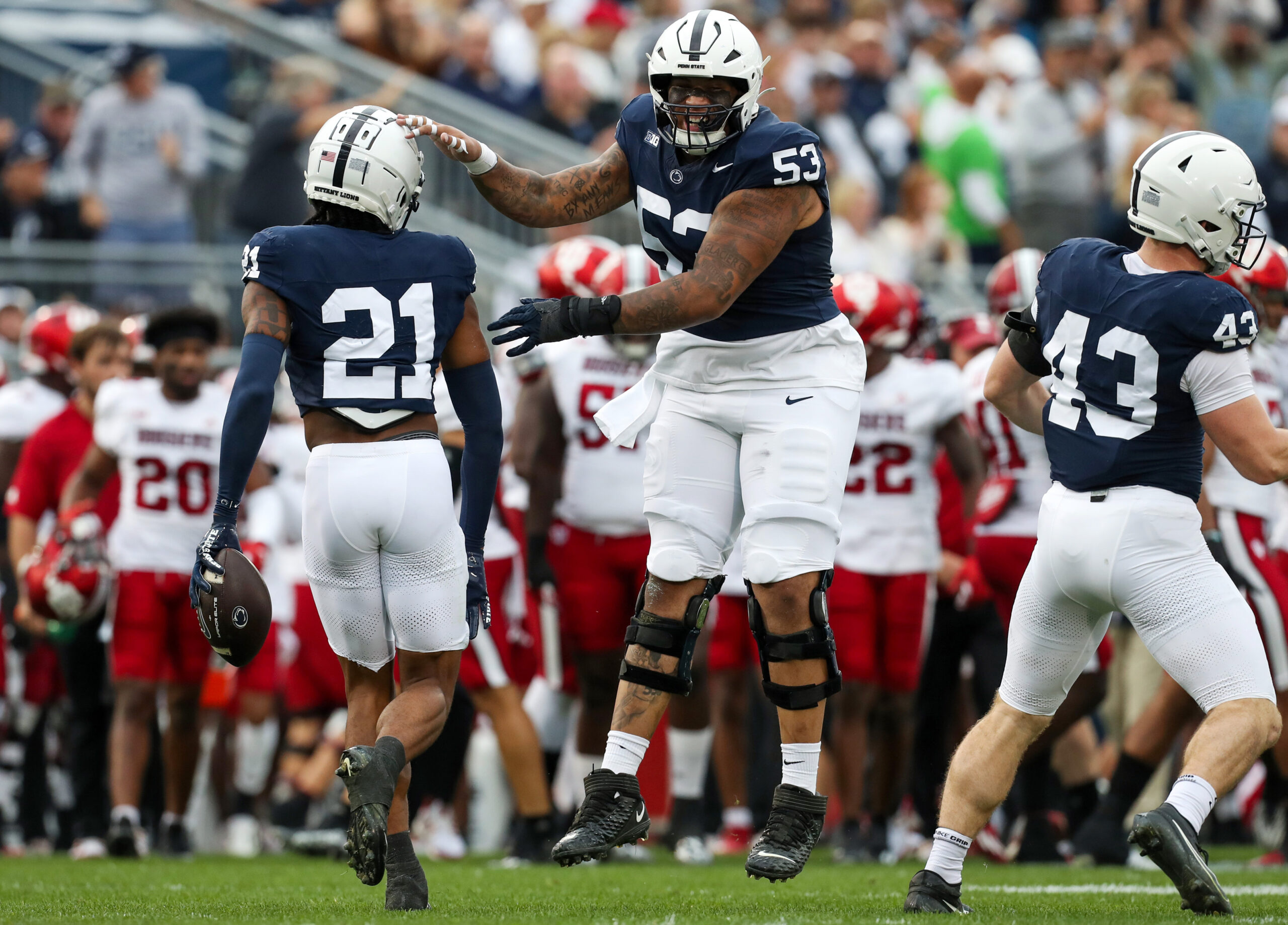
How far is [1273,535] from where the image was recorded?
8.20 metres

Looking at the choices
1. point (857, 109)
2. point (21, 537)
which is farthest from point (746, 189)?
point (857, 109)

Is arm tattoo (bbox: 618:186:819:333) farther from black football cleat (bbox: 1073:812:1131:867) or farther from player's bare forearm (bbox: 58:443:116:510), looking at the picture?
player's bare forearm (bbox: 58:443:116:510)

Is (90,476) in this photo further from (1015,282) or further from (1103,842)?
(1103,842)

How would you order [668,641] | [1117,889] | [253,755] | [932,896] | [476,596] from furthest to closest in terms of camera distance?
1. [253,755]
2. [1117,889]
3. [476,596]
4. [668,641]
5. [932,896]

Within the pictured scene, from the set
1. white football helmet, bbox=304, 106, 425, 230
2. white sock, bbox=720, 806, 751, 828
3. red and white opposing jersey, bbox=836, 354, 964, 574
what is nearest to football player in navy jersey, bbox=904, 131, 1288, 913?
white football helmet, bbox=304, 106, 425, 230

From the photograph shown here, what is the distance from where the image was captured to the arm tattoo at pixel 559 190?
5.94 metres

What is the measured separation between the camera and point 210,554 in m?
5.40

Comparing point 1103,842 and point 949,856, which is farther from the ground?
point 949,856

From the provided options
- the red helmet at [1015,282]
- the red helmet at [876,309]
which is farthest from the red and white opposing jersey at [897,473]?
the red helmet at [1015,282]

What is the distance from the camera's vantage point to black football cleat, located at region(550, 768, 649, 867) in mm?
5371

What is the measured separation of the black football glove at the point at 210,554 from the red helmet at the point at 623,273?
135 inches

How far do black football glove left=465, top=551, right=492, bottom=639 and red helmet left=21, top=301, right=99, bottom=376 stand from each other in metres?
4.45

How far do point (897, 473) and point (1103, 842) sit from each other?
1.86m

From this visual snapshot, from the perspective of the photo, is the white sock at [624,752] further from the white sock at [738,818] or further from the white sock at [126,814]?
the white sock at [738,818]
